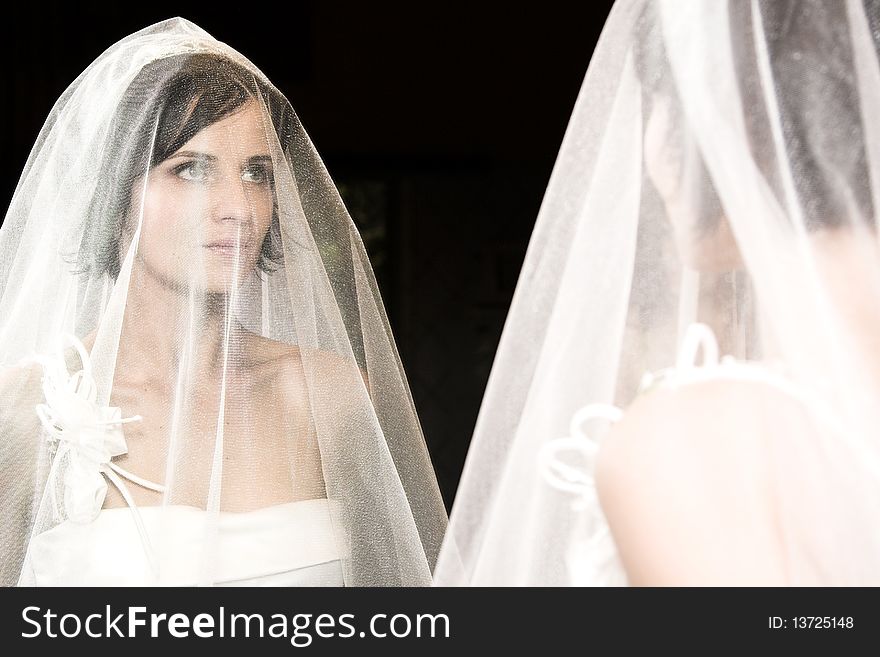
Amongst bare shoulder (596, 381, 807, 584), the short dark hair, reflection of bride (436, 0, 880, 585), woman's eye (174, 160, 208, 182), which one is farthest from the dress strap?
bare shoulder (596, 381, 807, 584)

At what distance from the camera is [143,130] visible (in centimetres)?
135

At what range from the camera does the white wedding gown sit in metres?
1.26

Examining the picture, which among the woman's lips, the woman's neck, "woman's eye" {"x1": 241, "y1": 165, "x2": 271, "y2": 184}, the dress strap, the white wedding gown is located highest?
"woman's eye" {"x1": 241, "y1": 165, "x2": 271, "y2": 184}

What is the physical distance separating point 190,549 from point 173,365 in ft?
0.78

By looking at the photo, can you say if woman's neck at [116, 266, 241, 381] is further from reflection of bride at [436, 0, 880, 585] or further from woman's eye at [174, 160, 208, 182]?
reflection of bride at [436, 0, 880, 585]

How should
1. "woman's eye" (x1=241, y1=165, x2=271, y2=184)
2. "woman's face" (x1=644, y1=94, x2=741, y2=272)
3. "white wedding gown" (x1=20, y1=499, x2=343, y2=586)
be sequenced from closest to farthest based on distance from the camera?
"woman's face" (x1=644, y1=94, x2=741, y2=272) → "white wedding gown" (x1=20, y1=499, x2=343, y2=586) → "woman's eye" (x1=241, y1=165, x2=271, y2=184)

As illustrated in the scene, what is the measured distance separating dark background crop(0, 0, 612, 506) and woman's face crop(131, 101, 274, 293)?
2.20 metres

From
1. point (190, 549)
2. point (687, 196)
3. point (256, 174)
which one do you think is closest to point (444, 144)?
point (256, 174)

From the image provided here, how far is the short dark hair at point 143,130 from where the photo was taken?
1349 millimetres

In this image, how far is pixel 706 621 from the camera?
31.6 inches

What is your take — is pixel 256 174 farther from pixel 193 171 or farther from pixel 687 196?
pixel 687 196

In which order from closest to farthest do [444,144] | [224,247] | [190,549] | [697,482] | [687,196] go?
[697,482], [687,196], [190,549], [224,247], [444,144]

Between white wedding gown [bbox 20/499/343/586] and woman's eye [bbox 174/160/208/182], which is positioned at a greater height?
woman's eye [bbox 174/160/208/182]

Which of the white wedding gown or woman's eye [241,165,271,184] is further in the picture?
woman's eye [241,165,271,184]
